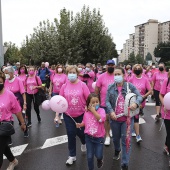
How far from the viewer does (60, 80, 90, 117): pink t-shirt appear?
474 centimetres

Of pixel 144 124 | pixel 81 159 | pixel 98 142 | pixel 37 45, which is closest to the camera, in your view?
pixel 98 142

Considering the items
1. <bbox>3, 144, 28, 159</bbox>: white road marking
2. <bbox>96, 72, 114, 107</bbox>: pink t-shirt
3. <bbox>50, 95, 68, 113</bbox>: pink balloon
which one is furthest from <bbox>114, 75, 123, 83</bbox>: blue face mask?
<bbox>3, 144, 28, 159</bbox>: white road marking

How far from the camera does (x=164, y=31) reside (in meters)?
140

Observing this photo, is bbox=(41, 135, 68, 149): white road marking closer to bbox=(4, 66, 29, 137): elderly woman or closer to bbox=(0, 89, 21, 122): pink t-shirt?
bbox=(4, 66, 29, 137): elderly woman

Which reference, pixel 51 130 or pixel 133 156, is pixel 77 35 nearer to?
pixel 51 130

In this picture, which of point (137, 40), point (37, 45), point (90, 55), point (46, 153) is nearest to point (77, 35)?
point (90, 55)

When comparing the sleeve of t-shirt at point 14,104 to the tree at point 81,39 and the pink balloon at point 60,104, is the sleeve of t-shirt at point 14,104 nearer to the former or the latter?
the pink balloon at point 60,104

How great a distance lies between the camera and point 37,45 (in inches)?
1227

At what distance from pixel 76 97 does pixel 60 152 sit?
1580mm

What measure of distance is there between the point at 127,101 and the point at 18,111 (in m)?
1.74

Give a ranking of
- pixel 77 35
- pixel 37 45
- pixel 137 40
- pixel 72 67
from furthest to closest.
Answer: pixel 137 40 < pixel 37 45 < pixel 77 35 < pixel 72 67

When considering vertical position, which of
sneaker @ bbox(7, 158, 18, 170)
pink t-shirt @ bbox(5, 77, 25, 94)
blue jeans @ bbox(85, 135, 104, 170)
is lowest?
sneaker @ bbox(7, 158, 18, 170)

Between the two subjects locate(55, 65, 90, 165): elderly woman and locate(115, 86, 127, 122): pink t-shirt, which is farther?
locate(55, 65, 90, 165): elderly woman

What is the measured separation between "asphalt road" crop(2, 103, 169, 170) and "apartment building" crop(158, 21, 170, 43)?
5367 inches
